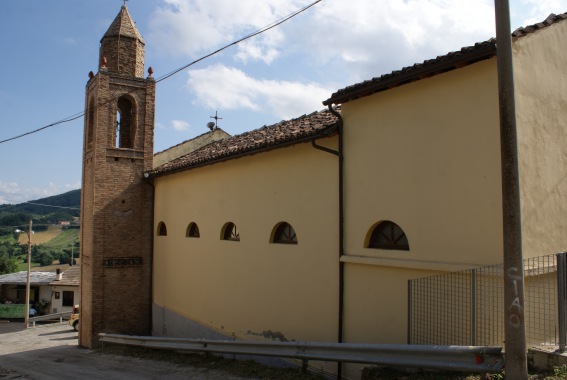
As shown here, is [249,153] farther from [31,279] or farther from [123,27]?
[31,279]

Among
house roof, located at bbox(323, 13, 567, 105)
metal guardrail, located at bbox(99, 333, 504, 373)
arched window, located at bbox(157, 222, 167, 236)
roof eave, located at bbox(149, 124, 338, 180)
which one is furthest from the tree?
house roof, located at bbox(323, 13, 567, 105)

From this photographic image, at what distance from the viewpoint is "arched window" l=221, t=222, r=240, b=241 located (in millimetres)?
11992

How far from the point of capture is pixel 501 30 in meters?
4.67

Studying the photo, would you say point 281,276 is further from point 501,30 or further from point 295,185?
point 501,30

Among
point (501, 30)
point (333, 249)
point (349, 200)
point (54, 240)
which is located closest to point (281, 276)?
point (333, 249)

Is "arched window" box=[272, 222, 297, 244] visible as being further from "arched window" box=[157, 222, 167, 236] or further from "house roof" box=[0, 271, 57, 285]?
"house roof" box=[0, 271, 57, 285]

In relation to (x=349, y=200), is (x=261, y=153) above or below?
above

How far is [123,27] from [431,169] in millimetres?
13391

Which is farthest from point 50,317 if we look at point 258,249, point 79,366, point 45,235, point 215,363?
point 45,235

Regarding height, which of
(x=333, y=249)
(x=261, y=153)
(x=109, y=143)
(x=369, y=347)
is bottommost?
(x=369, y=347)

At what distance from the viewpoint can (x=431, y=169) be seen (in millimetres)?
6902

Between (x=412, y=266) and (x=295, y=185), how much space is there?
3.41 m

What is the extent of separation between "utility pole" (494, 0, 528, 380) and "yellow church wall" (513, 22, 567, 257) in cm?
191

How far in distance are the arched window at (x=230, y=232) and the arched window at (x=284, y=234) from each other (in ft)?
5.66
